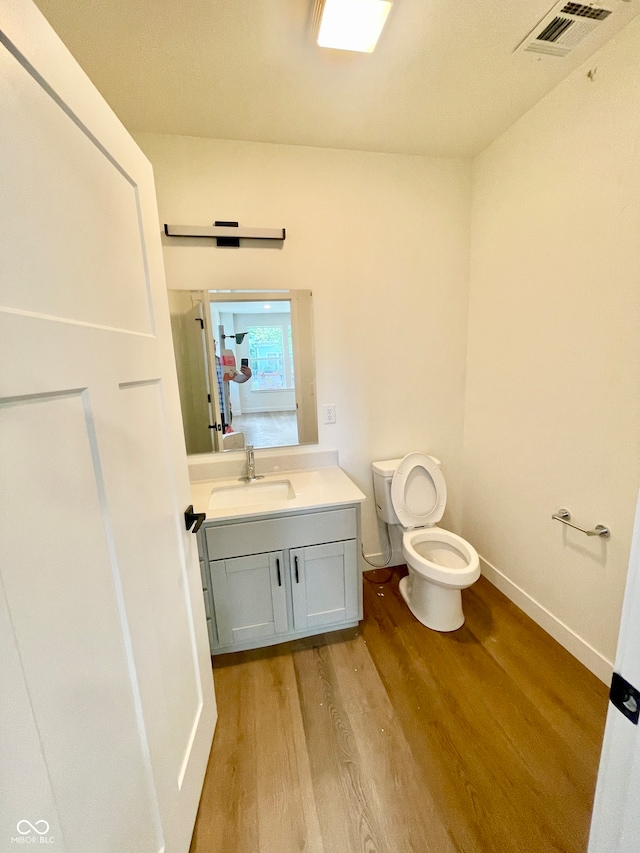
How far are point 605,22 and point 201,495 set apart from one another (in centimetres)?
248

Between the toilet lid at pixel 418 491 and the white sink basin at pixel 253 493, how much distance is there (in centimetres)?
64

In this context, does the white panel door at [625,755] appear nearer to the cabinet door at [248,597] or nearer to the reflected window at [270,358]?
the cabinet door at [248,597]

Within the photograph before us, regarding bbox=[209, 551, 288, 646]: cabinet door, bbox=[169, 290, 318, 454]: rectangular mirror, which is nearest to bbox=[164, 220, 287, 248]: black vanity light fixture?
bbox=[169, 290, 318, 454]: rectangular mirror

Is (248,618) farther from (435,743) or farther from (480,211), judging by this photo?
(480,211)

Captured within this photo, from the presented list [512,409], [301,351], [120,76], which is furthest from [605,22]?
[120,76]

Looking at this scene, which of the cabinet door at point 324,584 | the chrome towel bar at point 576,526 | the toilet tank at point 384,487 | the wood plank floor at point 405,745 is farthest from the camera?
the toilet tank at point 384,487

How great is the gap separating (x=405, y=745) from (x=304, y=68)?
2631 mm

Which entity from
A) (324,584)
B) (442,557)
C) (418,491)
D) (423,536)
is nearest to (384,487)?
(418,491)

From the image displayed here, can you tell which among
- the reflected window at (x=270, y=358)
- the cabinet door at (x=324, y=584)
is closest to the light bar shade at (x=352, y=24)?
the reflected window at (x=270, y=358)

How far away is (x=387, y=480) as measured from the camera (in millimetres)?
2002

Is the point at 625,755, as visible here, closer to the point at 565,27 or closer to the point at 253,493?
the point at 253,493

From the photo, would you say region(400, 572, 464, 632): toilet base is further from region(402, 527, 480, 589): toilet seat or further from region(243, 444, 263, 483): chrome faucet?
region(243, 444, 263, 483): chrome faucet

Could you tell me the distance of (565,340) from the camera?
4.99 feet

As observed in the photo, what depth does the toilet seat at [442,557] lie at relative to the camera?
1613 millimetres
